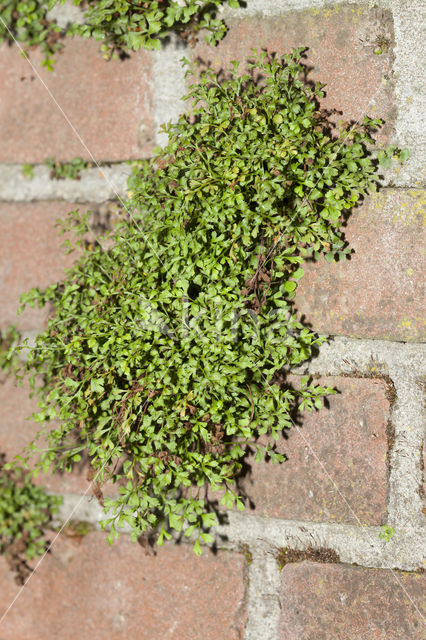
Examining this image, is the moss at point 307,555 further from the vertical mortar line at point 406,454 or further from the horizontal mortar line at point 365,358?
the horizontal mortar line at point 365,358

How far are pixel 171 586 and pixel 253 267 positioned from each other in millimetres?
1265

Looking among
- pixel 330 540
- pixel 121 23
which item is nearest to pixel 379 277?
pixel 330 540

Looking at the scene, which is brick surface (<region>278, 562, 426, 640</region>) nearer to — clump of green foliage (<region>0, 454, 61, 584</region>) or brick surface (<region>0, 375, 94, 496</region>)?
brick surface (<region>0, 375, 94, 496</region>)

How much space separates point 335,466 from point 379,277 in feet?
2.22

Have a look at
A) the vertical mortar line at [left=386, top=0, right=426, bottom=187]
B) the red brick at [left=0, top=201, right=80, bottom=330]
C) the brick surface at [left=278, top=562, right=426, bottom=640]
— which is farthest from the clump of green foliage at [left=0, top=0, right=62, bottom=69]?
the brick surface at [left=278, top=562, right=426, bottom=640]

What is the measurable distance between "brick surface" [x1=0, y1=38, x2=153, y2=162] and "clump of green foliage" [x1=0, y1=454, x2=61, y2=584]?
1400 millimetres

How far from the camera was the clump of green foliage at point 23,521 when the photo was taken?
228 centimetres

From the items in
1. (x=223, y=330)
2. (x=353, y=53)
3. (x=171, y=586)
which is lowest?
(x=171, y=586)

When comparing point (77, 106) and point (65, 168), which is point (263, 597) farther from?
point (77, 106)

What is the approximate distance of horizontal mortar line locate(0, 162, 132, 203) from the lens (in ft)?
7.11

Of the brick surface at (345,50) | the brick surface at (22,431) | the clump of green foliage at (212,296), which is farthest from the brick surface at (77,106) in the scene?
the brick surface at (22,431)

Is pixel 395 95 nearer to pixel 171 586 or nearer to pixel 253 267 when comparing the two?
pixel 253 267

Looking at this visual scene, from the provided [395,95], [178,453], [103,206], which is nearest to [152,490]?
[178,453]

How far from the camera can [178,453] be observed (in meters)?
1.74
